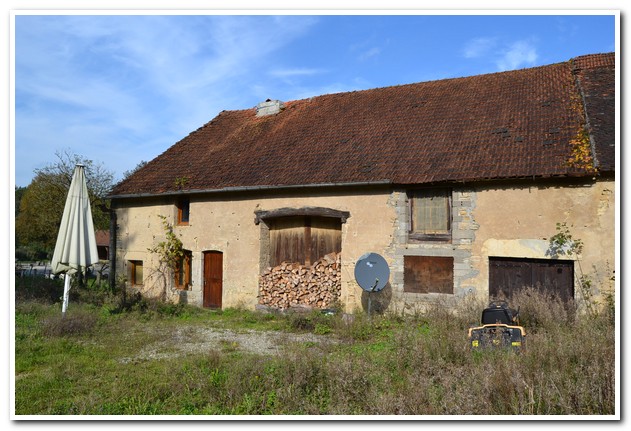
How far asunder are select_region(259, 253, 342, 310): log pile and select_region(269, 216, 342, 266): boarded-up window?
23 cm

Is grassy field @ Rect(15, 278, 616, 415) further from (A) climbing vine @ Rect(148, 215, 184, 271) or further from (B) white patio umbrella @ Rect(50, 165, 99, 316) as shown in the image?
(A) climbing vine @ Rect(148, 215, 184, 271)

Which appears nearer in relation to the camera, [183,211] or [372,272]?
[372,272]

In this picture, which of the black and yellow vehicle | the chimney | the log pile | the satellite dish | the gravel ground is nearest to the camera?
the black and yellow vehicle

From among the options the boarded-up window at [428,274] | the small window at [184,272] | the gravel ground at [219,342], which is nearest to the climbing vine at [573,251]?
the boarded-up window at [428,274]

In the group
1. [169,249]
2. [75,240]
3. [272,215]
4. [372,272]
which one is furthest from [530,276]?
[169,249]

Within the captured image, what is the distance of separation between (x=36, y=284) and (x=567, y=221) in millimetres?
15603

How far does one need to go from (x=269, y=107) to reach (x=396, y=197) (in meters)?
8.16

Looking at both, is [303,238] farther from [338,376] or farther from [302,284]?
[338,376]

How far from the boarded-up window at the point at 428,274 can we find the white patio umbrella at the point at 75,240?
6.96m

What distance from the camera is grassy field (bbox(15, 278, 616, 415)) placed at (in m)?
4.58

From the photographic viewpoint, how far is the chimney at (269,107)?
57.1ft

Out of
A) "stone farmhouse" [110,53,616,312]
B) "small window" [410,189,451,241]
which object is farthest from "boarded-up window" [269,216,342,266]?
"small window" [410,189,451,241]

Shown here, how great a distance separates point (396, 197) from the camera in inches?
444
